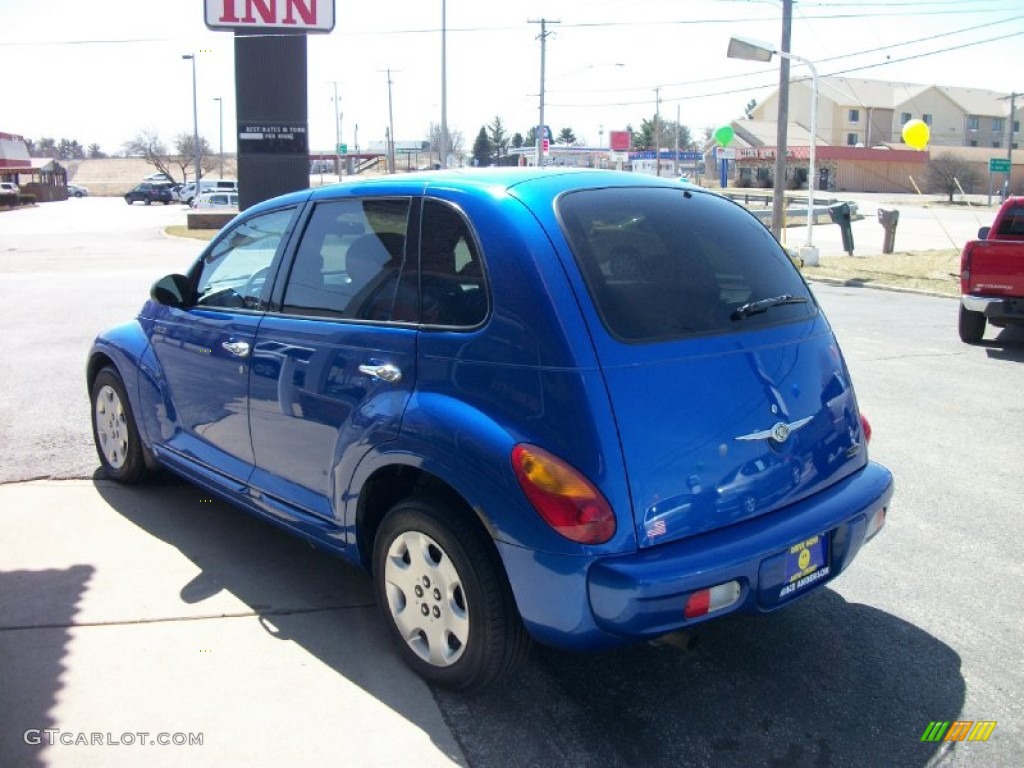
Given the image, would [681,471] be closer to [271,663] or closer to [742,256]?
[742,256]

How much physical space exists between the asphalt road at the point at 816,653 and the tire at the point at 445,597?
0.61ft

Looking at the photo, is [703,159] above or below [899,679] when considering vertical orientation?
above

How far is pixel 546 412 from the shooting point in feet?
9.27

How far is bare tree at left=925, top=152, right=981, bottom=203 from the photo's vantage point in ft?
232

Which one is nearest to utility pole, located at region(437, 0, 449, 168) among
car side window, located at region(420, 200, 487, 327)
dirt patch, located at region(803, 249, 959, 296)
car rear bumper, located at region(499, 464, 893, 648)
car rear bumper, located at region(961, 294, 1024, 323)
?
dirt patch, located at region(803, 249, 959, 296)

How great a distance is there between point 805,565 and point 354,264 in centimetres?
204

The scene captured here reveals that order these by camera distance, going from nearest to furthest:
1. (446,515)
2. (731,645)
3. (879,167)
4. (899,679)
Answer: (446,515), (899,679), (731,645), (879,167)

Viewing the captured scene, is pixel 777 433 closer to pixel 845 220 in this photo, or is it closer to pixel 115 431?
pixel 115 431

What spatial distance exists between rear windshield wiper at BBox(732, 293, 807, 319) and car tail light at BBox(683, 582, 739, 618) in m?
0.97

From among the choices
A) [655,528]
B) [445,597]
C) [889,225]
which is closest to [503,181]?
[655,528]

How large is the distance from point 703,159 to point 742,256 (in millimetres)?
91922

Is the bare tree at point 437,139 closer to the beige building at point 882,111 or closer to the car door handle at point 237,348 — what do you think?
the beige building at point 882,111

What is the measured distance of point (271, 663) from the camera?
3.48m

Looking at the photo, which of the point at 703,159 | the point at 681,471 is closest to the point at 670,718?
the point at 681,471
